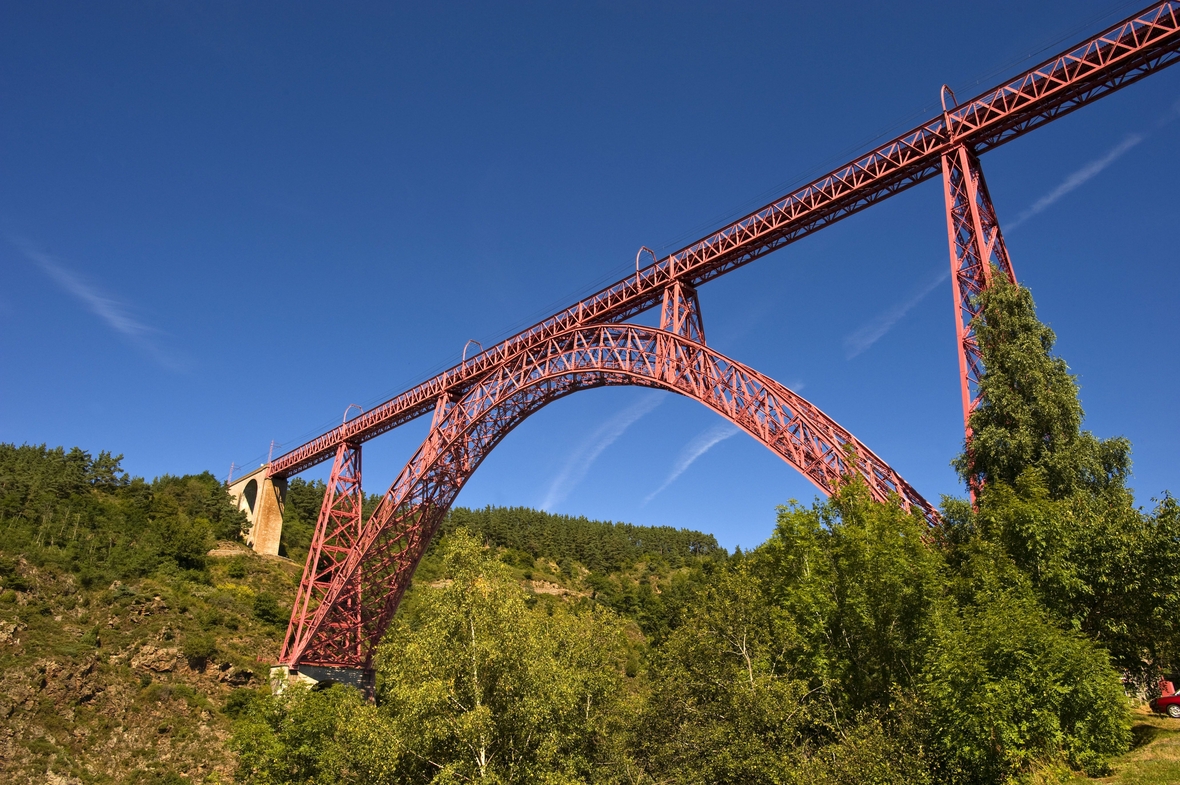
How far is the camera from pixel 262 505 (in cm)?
4306

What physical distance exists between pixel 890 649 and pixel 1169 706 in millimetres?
9351

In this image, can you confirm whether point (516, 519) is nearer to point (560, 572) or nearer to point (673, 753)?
point (560, 572)

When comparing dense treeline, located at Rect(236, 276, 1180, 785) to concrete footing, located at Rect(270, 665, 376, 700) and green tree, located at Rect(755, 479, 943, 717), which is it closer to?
green tree, located at Rect(755, 479, 943, 717)

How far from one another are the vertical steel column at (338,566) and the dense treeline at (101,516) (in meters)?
13.0

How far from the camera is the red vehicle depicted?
1780cm

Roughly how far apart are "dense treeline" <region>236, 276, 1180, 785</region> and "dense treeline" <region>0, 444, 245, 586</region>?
1041 inches

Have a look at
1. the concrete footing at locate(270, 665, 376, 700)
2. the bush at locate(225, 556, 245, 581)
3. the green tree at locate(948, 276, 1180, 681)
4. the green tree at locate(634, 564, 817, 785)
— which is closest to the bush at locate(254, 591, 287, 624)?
Answer: the bush at locate(225, 556, 245, 581)

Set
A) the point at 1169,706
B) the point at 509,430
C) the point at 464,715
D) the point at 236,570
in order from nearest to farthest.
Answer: the point at 464,715, the point at 1169,706, the point at 509,430, the point at 236,570

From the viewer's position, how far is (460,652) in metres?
17.8

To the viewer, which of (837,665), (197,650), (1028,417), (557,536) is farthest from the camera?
(557,536)

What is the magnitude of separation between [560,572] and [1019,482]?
231 ft

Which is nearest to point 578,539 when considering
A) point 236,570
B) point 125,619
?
point 236,570

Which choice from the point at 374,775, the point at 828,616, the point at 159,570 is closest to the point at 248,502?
the point at 159,570

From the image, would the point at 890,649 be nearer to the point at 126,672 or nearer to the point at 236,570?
the point at 126,672
